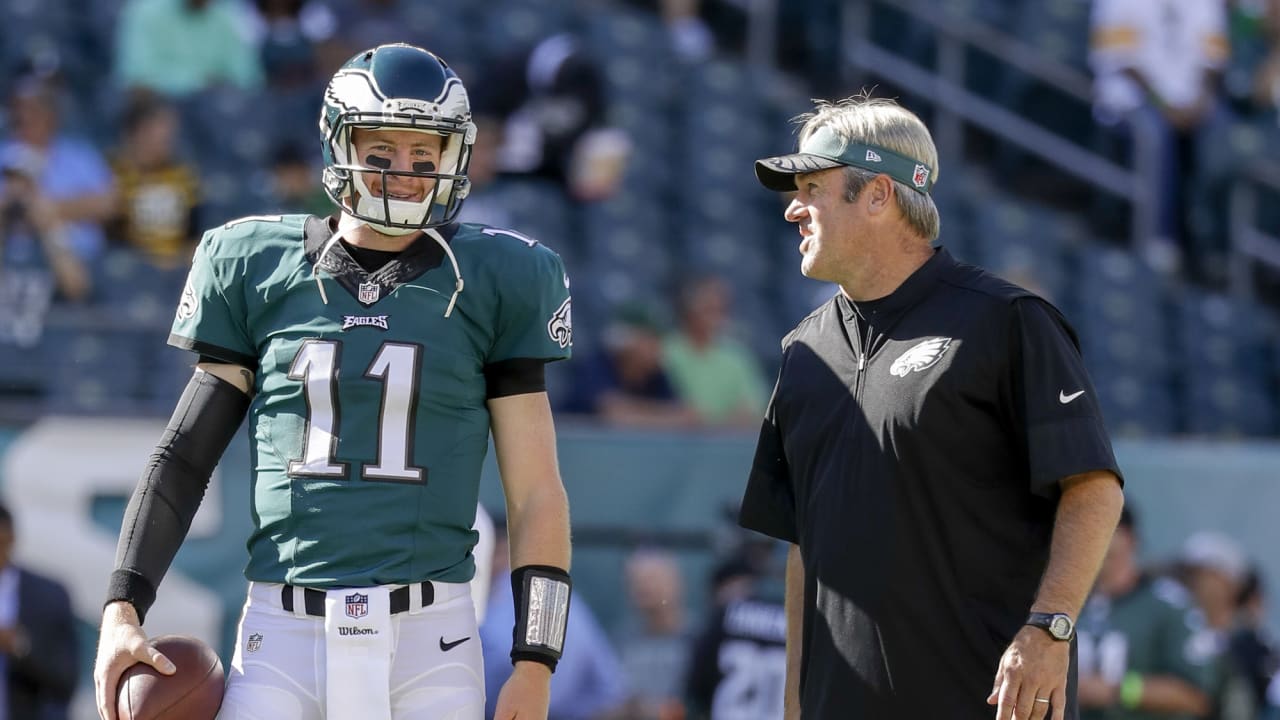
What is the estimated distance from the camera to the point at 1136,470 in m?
7.55

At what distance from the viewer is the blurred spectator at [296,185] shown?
28.2ft

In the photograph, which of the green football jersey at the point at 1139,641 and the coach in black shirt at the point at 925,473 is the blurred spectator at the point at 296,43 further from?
the coach in black shirt at the point at 925,473

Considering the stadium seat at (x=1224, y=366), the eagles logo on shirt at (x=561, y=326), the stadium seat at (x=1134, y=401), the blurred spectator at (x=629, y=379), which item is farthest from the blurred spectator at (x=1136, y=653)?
the eagles logo on shirt at (x=561, y=326)

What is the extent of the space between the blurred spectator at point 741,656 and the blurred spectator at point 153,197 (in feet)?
10.8

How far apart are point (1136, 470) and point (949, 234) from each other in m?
2.93

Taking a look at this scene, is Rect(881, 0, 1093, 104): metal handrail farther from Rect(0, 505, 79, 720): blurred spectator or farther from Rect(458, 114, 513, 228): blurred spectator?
Rect(0, 505, 79, 720): blurred spectator

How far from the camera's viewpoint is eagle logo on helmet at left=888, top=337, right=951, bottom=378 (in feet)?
11.3

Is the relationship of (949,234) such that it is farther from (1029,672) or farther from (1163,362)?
(1029,672)

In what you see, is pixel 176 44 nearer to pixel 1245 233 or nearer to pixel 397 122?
pixel 1245 233

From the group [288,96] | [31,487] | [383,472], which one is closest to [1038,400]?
[383,472]

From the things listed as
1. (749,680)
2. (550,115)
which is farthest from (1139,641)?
(550,115)

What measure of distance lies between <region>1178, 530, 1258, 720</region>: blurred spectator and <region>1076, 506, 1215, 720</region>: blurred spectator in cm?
12

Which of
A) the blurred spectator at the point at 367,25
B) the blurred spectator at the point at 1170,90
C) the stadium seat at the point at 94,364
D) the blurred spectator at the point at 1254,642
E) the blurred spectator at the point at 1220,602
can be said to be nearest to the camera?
the blurred spectator at the point at 1220,602

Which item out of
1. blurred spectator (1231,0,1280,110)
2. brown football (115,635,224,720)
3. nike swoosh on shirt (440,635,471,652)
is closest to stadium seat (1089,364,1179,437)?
blurred spectator (1231,0,1280,110)
